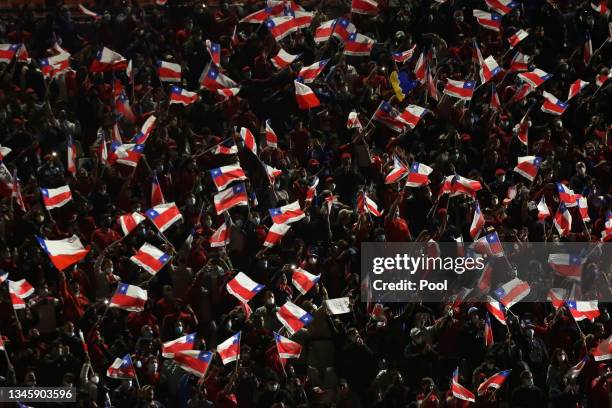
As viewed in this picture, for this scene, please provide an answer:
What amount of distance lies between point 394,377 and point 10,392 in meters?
4.54

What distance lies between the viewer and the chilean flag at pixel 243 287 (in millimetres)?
20500

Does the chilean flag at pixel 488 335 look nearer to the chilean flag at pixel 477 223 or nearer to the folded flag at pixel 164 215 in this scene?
the chilean flag at pixel 477 223

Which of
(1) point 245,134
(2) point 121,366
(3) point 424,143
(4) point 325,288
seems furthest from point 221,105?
(2) point 121,366

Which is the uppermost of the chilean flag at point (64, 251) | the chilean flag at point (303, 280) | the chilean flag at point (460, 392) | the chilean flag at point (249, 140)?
the chilean flag at point (64, 251)

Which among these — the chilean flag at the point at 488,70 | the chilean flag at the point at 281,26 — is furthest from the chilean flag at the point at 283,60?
the chilean flag at the point at 488,70

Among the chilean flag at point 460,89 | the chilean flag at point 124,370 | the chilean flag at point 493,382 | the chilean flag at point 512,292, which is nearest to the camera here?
the chilean flag at point 493,382

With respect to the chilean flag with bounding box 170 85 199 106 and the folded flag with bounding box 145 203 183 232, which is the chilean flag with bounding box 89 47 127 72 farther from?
the folded flag with bounding box 145 203 183 232

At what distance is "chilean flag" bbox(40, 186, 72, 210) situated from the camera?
73.1ft

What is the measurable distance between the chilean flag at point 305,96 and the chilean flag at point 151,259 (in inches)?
172

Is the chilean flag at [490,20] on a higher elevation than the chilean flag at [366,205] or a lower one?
lower

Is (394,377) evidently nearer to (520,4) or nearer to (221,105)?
(221,105)

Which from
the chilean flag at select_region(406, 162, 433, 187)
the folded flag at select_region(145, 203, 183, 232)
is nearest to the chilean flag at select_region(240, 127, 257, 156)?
the folded flag at select_region(145, 203, 183, 232)

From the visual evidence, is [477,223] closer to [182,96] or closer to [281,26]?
[182,96]

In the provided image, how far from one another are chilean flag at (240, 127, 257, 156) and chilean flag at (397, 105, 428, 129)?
2.15 metres
